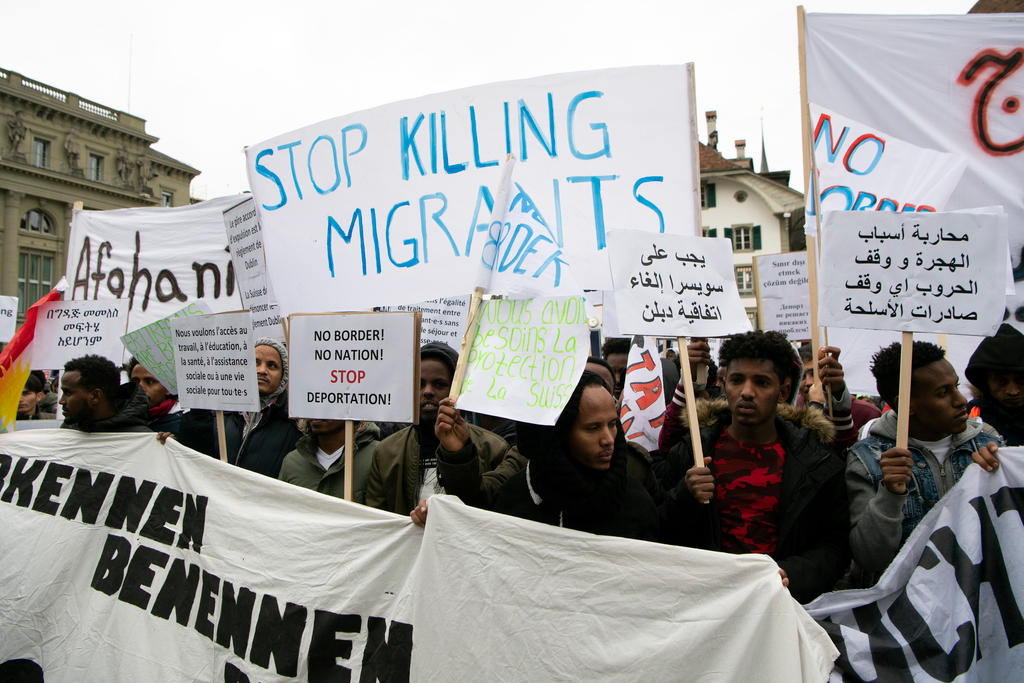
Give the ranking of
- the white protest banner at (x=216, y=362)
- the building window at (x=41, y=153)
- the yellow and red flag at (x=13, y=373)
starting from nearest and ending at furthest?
the white protest banner at (x=216, y=362)
the yellow and red flag at (x=13, y=373)
the building window at (x=41, y=153)

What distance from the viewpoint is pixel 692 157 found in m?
3.04

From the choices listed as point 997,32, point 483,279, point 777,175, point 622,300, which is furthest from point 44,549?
point 777,175

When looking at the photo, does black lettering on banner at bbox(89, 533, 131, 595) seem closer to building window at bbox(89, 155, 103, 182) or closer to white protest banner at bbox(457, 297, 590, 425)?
white protest banner at bbox(457, 297, 590, 425)

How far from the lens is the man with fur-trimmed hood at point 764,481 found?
2428 millimetres

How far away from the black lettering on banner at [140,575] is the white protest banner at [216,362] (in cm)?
70

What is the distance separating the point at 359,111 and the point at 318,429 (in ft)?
5.42

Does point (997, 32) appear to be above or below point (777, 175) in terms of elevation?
below

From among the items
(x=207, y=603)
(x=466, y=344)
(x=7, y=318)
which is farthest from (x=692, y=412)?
(x=7, y=318)

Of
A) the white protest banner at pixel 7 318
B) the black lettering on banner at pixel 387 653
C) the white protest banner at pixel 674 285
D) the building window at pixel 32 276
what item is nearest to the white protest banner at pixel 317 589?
the black lettering on banner at pixel 387 653

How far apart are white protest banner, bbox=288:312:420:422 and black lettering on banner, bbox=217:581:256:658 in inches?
29.4

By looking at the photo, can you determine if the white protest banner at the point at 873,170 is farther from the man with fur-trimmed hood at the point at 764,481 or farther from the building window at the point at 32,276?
the building window at the point at 32,276

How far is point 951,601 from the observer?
2219 mm

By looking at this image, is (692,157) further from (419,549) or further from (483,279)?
(419,549)

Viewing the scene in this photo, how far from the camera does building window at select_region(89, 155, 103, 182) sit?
4459 cm
